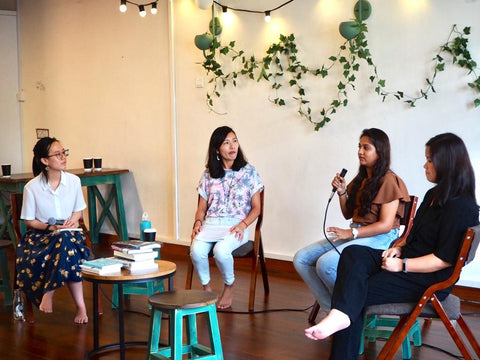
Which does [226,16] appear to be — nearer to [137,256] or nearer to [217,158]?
[217,158]

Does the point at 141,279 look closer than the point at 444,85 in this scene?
Yes

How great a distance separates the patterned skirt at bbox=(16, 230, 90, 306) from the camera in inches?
154

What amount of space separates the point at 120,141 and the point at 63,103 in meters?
0.96

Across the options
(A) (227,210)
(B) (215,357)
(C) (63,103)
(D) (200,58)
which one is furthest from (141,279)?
(C) (63,103)

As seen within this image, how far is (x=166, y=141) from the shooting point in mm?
6004

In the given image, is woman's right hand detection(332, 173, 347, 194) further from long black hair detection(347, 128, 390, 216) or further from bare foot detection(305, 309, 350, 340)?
bare foot detection(305, 309, 350, 340)

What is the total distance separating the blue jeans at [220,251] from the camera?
4133mm

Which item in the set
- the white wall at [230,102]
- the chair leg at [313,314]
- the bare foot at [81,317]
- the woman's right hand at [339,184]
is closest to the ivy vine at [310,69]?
the white wall at [230,102]

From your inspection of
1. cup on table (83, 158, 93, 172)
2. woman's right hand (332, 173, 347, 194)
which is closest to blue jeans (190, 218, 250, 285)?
woman's right hand (332, 173, 347, 194)

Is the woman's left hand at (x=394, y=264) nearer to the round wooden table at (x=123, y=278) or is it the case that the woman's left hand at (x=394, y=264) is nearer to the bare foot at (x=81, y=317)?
the round wooden table at (x=123, y=278)

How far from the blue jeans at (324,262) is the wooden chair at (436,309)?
0.62 m

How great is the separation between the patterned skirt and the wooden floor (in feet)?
0.83

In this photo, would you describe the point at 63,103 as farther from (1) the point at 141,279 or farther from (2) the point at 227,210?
(1) the point at 141,279

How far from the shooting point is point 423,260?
109 inches
